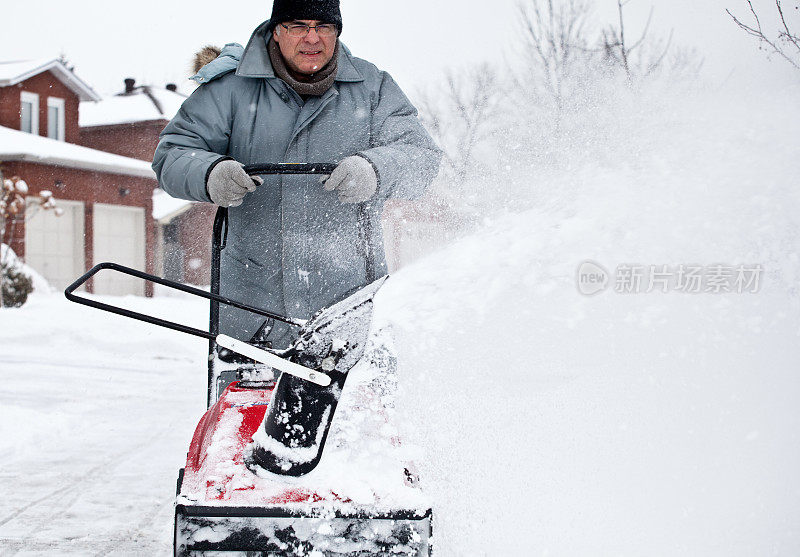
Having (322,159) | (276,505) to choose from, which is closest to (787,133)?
(322,159)

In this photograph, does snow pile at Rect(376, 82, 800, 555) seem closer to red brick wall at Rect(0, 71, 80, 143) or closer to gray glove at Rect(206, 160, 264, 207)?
gray glove at Rect(206, 160, 264, 207)

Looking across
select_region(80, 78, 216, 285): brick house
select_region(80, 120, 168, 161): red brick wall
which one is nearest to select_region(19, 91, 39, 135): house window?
select_region(80, 78, 216, 285): brick house

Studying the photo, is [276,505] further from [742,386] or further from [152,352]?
[152,352]

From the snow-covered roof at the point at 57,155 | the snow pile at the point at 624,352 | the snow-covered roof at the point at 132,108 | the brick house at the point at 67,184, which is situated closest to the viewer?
the snow pile at the point at 624,352

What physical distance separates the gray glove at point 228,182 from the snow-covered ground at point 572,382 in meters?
1.31

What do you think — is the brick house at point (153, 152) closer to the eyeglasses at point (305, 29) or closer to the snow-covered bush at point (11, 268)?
the snow-covered bush at point (11, 268)

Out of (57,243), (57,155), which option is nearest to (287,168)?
(57,155)

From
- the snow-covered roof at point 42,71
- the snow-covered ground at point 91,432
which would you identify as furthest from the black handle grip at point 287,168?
the snow-covered roof at point 42,71

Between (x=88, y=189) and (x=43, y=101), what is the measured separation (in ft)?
10.0

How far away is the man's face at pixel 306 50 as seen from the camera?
239 cm

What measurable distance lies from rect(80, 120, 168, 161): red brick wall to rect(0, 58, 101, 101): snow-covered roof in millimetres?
2884

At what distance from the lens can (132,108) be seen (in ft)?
81.7

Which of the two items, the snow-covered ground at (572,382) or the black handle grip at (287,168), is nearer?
the black handle grip at (287,168)

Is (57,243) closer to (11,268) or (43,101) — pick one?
(43,101)
